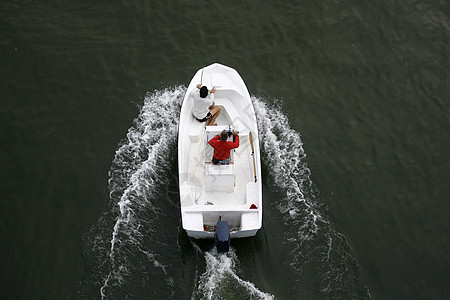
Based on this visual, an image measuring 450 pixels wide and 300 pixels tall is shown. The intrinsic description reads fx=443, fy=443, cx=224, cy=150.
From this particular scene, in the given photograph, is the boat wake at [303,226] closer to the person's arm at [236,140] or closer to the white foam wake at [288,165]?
the white foam wake at [288,165]

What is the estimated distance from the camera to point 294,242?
9742 mm

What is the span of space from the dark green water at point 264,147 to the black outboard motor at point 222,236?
0.60m

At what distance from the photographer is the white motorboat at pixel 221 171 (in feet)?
29.8

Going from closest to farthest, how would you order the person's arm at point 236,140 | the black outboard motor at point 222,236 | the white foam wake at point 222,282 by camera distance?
the black outboard motor at point 222,236 < the white foam wake at point 222,282 < the person's arm at point 236,140

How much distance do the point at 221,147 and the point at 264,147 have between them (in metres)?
2.26

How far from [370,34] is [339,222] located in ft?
21.3

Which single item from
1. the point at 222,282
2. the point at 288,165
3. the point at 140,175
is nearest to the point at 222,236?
the point at 222,282

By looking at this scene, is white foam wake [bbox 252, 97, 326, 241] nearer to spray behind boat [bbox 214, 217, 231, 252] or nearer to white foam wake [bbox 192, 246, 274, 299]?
white foam wake [bbox 192, 246, 274, 299]

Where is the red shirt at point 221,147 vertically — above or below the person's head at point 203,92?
below

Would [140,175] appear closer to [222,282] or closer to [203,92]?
[203,92]

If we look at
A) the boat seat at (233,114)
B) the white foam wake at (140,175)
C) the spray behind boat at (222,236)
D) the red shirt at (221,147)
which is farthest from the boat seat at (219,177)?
the white foam wake at (140,175)

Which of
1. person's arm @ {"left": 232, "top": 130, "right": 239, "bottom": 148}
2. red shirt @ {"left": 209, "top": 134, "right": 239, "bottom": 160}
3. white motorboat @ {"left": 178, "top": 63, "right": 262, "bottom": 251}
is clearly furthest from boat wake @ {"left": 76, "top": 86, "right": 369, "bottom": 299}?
red shirt @ {"left": 209, "top": 134, "right": 239, "bottom": 160}

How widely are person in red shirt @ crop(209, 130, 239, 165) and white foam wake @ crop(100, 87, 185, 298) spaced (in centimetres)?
180

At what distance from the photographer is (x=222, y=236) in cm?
872
